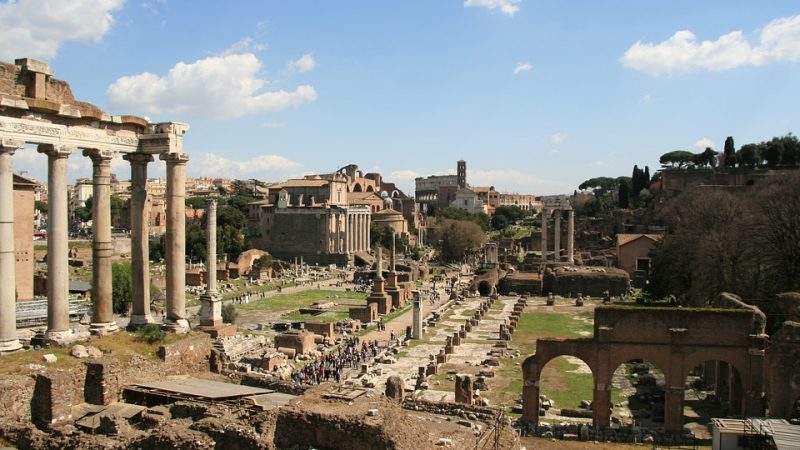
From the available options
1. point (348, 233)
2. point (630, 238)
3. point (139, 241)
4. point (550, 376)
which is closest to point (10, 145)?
point (139, 241)

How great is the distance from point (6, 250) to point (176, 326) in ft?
14.8

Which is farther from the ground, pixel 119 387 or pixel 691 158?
pixel 691 158

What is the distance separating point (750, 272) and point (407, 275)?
102 feet

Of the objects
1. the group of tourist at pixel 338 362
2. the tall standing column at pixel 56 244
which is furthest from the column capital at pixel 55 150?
the group of tourist at pixel 338 362

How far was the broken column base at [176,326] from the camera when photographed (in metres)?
16.7

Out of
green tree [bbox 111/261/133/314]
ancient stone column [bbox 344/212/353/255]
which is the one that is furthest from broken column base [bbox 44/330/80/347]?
ancient stone column [bbox 344/212/353/255]

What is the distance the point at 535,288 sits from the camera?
54.2 metres

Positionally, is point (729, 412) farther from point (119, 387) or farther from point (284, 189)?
point (284, 189)

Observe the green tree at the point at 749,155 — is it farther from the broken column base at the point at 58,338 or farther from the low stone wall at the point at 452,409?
the broken column base at the point at 58,338

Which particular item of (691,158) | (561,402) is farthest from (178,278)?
(691,158)

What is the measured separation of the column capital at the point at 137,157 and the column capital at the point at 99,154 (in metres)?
0.64

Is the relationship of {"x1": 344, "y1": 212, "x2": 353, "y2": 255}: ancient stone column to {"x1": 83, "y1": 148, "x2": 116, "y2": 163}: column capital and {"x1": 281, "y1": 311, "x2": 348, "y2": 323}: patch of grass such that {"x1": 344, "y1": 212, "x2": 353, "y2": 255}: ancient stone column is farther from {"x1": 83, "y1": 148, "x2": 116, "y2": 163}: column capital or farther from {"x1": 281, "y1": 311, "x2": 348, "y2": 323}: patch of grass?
{"x1": 83, "y1": 148, "x2": 116, "y2": 163}: column capital

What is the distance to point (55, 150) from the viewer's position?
48.3ft

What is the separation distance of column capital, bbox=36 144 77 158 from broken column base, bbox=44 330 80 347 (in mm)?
3964
